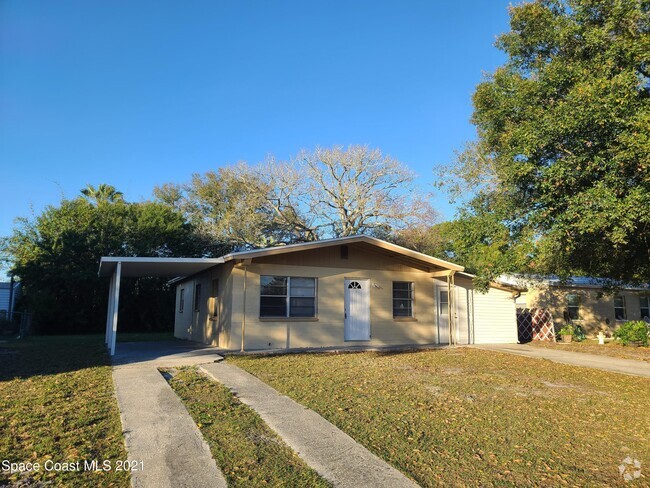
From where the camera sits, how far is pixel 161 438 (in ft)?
15.5

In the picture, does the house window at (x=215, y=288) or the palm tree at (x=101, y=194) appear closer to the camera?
the house window at (x=215, y=288)

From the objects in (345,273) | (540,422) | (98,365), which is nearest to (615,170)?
(540,422)

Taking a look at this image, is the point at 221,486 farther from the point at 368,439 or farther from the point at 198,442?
the point at 368,439

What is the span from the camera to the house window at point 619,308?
22047mm

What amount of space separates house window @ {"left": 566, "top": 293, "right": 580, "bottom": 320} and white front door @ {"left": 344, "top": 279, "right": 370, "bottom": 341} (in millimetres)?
12491

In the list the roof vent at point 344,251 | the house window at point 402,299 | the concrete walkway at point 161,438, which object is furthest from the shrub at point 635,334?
the concrete walkway at point 161,438

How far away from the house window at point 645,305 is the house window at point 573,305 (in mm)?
3922

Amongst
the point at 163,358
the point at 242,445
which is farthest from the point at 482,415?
the point at 163,358

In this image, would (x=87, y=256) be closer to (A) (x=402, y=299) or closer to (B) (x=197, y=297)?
(B) (x=197, y=297)

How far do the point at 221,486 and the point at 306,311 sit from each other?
991 cm

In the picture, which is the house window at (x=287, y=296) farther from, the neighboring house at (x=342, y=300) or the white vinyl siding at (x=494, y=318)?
the white vinyl siding at (x=494, y=318)

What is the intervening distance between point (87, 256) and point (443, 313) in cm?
1963

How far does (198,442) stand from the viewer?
4625mm

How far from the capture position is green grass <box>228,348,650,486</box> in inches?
164
